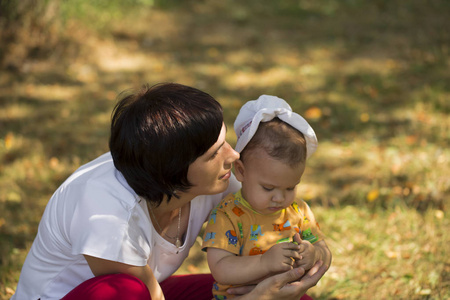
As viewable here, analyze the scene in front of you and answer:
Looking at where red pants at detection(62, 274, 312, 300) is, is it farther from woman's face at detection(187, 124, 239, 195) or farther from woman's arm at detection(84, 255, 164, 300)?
woman's face at detection(187, 124, 239, 195)

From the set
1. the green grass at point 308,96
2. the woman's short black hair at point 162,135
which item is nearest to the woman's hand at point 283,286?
the woman's short black hair at point 162,135

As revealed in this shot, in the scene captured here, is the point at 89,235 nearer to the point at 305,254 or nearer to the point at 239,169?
the point at 239,169

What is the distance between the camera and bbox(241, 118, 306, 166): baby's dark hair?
2.05 meters

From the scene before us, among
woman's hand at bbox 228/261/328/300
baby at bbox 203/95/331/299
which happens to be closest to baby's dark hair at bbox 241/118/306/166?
baby at bbox 203/95/331/299

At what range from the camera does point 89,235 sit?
185cm

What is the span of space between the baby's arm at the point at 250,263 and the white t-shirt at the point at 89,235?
238mm

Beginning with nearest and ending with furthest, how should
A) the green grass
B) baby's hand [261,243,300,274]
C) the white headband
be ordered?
baby's hand [261,243,300,274] → the white headband → the green grass

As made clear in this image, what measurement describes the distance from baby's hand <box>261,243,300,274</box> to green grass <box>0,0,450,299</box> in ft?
3.32

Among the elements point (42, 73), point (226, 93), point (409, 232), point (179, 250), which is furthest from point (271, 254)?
point (42, 73)

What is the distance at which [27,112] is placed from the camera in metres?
4.95

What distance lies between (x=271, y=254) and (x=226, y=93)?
11.5ft

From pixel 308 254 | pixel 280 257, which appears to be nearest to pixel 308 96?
pixel 308 254

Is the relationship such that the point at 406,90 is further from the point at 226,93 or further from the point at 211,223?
the point at 211,223

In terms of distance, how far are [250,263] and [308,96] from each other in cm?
339
